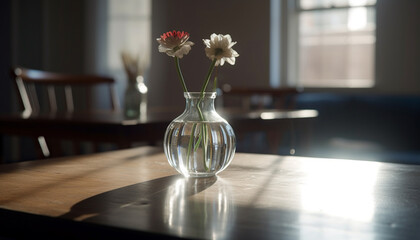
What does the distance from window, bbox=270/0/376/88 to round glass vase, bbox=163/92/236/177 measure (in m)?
3.63

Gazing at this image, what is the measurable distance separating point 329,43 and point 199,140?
3861 mm

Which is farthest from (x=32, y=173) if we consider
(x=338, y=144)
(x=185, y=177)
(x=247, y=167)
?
(x=338, y=144)

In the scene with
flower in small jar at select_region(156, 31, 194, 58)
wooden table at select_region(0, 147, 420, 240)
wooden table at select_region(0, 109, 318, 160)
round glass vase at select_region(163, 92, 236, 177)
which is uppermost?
flower in small jar at select_region(156, 31, 194, 58)

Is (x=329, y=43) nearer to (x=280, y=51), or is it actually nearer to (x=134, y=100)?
(x=280, y=51)

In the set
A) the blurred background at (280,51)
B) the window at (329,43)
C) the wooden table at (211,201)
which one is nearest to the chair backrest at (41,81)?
the blurred background at (280,51)

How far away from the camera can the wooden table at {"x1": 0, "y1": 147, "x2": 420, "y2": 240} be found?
2.21 ft

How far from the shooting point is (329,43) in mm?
4668

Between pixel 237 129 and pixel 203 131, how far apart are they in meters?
1.19

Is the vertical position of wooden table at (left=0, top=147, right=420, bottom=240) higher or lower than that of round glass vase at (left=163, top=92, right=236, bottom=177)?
lower

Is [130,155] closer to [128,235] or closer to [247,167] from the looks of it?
[247,167]

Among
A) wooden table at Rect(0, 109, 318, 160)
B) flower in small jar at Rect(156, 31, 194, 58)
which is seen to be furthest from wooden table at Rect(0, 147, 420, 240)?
wooden table at Rect(0, 109, 318, 160)

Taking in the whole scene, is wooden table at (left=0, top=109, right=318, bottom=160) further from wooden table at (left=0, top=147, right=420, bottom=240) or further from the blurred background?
the blurred background

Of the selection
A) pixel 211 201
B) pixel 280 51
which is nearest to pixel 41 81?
pixel 211 201

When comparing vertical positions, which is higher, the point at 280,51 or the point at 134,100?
the point at 280,51
